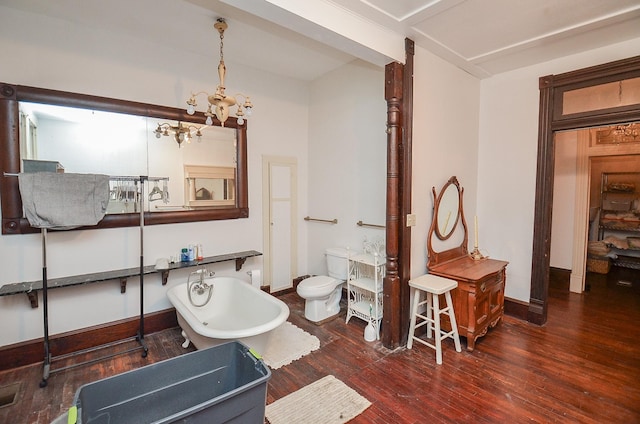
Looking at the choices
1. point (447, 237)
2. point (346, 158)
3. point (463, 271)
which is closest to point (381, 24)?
point (346, 158)

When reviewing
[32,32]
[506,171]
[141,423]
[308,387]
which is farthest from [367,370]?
[32,32]

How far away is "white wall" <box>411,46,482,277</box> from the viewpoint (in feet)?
9.50

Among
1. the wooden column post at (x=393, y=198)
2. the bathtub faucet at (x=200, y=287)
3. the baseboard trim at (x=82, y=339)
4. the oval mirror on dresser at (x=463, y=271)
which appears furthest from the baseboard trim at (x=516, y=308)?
the baseboard trim at (x=82, y=339)

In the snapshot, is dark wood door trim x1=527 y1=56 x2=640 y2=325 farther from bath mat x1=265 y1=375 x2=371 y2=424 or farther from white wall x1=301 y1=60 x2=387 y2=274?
bath mat x1=265 y1=375 x2=371 y2=424

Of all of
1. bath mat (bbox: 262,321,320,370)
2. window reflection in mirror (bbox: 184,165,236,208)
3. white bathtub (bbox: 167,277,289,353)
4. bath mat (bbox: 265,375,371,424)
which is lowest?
bath mat (bbox: 265,375,371,424)

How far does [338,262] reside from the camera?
3598 mm

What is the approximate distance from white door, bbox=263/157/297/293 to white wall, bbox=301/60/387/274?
0.89ft

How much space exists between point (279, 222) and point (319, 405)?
2.50 meters

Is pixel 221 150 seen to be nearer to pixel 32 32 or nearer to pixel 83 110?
pixel 83 110

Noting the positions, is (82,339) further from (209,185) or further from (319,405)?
(319,405)

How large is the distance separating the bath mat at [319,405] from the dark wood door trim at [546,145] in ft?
7.92

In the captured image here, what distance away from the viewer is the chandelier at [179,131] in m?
3.17

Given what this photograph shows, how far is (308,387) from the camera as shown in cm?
226

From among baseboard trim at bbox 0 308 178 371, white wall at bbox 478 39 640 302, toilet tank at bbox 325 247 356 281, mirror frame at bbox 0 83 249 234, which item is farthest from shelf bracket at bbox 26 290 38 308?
white wall at bbox 478 39 640 302
